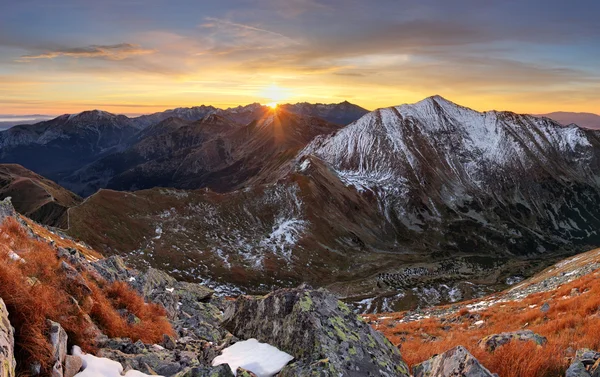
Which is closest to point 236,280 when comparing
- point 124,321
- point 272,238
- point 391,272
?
point 272,238

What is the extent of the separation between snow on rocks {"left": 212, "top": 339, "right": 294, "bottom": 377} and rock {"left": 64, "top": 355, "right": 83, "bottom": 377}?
297 centimetres

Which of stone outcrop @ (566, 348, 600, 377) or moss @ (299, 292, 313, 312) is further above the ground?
moss @ (299, 292, 313, 312)

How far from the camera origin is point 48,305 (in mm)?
8391

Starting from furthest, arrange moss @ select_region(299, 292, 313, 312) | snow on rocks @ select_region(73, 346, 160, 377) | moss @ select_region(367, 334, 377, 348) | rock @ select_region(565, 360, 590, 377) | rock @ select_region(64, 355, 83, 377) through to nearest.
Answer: moss @ select_region(299, 292, 313, 312)
moss @ select_region(367, 334, 377, 348)
snow on rocks @ select_region(73, 346, 160, 377)
rock @ select_region(64, 355, 83, 377)
rock @ select_region(565, 360, 590, 377)

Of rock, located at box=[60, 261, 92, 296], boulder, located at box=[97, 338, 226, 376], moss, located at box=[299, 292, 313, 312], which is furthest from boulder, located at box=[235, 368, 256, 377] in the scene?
rock, located at box=[60, 261, 92, 296]

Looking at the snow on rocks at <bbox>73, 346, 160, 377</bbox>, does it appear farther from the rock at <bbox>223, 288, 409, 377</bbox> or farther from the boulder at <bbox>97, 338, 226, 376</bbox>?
the rock at <bbox>223, 288, 409, 377</bbox>

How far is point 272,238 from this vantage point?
177375 mm

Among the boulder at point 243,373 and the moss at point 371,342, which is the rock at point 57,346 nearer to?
the boulder at point 243,373

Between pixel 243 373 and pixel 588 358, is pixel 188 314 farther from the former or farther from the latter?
pixel 588 358

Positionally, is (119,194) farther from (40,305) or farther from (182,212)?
(40,305)

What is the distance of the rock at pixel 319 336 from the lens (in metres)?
7.97

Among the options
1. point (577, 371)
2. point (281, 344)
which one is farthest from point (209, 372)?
point (577, 371)

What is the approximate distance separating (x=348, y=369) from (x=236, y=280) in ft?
432

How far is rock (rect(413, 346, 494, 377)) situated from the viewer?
6.97 m
